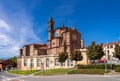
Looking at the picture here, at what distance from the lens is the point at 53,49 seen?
10825 centimetres

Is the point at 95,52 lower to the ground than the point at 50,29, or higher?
lower

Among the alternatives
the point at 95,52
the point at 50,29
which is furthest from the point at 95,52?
the point at 50,29

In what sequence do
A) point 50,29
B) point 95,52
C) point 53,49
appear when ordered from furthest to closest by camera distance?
point 50,29, point 53,49, point 95,52

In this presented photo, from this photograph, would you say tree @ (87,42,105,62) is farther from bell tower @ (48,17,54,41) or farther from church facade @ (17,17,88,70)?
bell tower @ (48,17,54,41)

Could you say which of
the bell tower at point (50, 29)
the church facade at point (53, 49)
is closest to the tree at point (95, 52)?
the church facade at point (53, 49)

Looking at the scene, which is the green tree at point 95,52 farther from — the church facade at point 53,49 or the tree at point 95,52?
the church facade at point 53,49

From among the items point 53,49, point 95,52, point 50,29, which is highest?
point 50,29

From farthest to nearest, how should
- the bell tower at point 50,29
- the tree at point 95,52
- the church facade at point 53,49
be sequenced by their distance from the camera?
1. the bell tower at point 50,29
2. the church facade at point 53,49
3. the tree at point 95,52

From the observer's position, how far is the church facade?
329ft

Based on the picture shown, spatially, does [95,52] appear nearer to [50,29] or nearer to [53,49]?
[53,49]

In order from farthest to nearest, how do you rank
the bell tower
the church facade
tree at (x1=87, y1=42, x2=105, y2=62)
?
the bell tower
the church facade
tree at (x1=87, y1=42, x2=105, y2=62)

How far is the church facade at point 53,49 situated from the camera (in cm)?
10022

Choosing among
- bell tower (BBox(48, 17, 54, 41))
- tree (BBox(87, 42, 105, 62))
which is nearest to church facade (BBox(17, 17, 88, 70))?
bell tower (BBox(48, 17, 54, 41))

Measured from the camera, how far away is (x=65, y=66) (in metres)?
95.6
